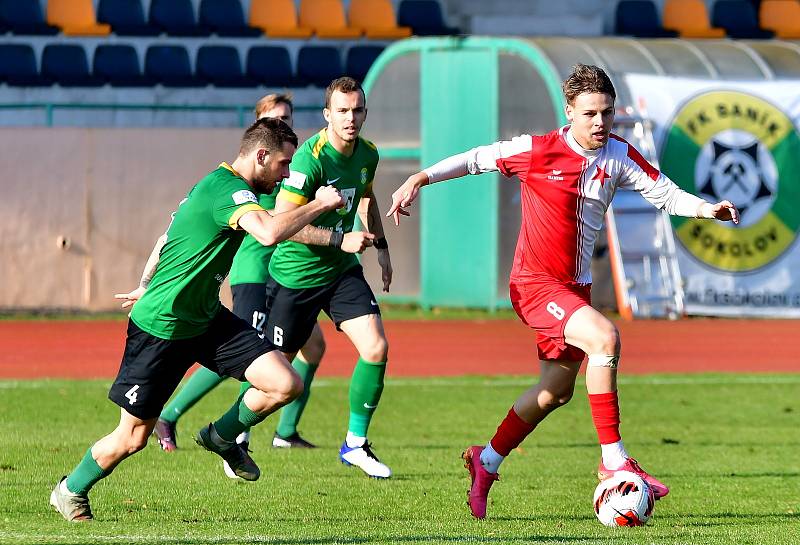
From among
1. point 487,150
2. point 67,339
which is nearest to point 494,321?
point 67,339

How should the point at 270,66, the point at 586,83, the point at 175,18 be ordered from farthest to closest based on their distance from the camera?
the point at 175,18 → the point at 270,66 → the point at 586,83

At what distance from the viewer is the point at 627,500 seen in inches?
261

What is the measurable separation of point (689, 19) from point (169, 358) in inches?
1016

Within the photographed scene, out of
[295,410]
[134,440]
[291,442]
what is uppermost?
[134,440]

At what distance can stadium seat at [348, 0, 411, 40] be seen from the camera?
2819cm

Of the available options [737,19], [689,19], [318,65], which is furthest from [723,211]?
[737,19]

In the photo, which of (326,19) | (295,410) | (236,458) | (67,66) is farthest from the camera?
(326,19)

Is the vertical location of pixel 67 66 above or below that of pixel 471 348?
above

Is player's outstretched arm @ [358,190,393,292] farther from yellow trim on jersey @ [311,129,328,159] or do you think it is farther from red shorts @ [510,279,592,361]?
red shorts @ [510,279,592,361]

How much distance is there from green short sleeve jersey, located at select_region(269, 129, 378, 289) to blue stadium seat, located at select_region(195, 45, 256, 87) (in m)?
17.9

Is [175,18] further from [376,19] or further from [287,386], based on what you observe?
[287,386]

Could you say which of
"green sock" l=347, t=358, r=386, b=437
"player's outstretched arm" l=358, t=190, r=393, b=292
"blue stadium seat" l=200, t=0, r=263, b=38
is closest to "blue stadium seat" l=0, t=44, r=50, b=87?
"blue stadium seat" l=200, t=0, r=263, b=38

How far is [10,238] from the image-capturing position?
20.4 metres

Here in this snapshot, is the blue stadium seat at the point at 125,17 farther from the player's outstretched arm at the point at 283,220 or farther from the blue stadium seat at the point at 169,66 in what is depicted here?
the player's outstretched arm at the point at 283,220
